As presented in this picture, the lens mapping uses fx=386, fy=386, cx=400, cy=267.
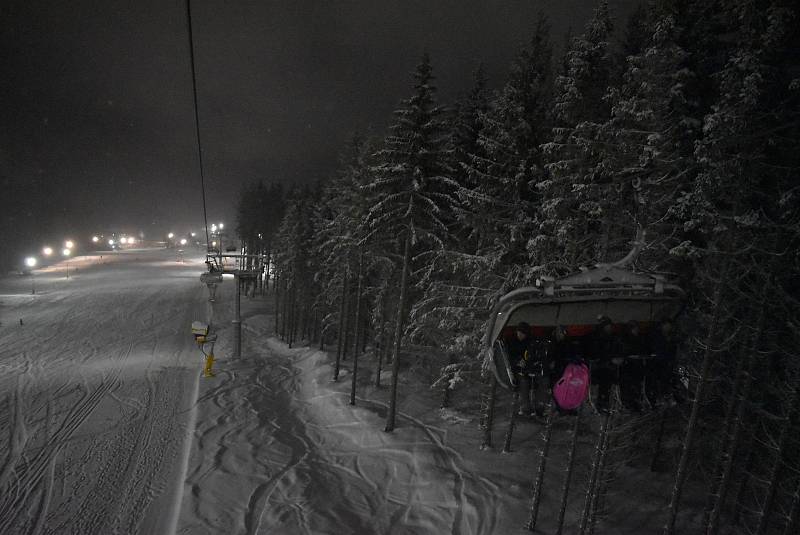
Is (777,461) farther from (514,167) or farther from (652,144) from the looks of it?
(514,167)

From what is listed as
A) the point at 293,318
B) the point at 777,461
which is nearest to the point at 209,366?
the point at 293,318

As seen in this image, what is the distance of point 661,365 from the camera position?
629 centimetres

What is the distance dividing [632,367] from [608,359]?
0.62m

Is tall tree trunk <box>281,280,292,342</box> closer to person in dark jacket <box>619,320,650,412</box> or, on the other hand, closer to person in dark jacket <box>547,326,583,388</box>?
person in dark jacket <box>547,326,583,388</box>

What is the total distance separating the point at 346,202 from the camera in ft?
68.4

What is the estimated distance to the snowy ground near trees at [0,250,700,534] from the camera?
10.1m

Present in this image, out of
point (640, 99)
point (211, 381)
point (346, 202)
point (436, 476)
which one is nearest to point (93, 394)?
point (211, 381)

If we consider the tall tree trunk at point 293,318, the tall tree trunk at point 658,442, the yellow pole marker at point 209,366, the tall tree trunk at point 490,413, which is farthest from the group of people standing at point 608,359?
the tall tree trunk at point 293,318

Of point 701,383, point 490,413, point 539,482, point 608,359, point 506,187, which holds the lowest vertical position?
point 490,413

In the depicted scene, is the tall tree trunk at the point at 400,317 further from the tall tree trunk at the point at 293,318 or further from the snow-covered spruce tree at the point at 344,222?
the tall tree trunk at the point at 293,318

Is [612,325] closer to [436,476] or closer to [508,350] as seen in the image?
[508,350]

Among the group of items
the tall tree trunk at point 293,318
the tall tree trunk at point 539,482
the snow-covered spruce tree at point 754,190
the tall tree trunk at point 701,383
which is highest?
the snow-covered spruce tree at point 754,190

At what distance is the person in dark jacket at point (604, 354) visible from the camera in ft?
19.8

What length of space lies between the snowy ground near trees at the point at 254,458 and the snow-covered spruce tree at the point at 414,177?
3138mm
